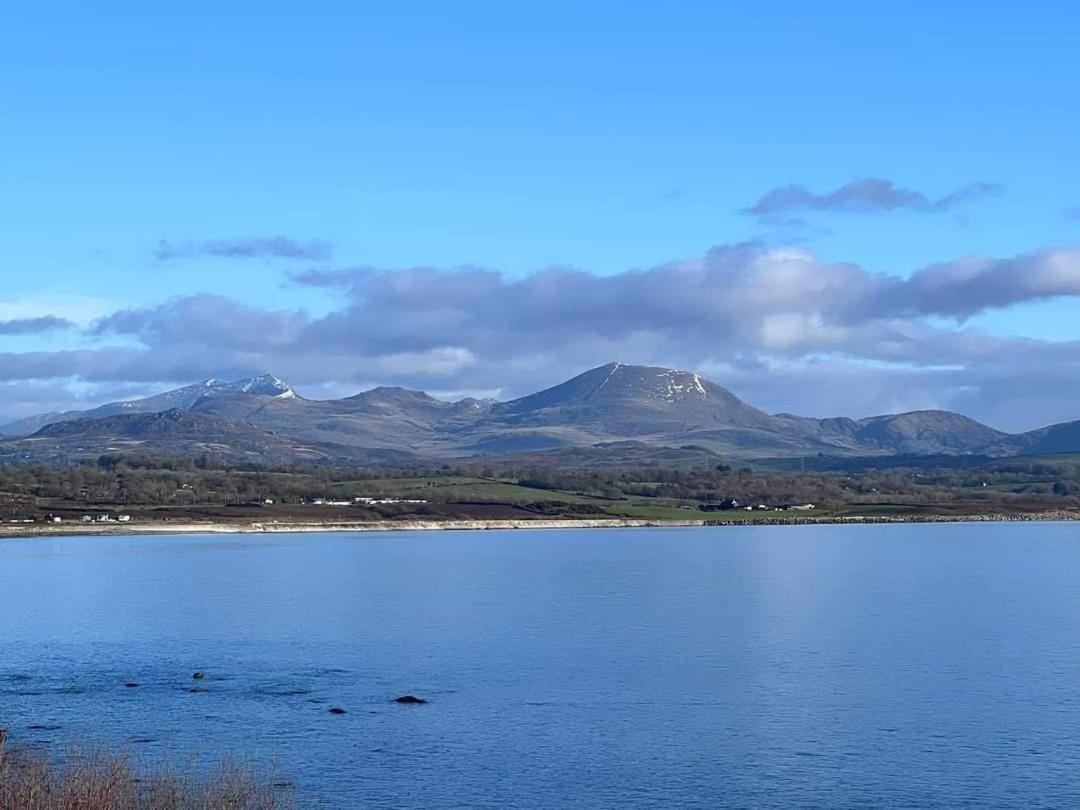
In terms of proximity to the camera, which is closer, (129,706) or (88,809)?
(88,809)

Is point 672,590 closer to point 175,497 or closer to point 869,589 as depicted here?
point 869,589

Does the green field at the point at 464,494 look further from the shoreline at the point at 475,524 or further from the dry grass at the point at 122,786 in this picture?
the dry grass at the point at 122,786

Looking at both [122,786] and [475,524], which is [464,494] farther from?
[122,786]

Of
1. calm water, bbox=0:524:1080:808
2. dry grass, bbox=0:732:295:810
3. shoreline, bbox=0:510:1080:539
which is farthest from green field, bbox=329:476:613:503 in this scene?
dry grass, bbox=0:732:295:810

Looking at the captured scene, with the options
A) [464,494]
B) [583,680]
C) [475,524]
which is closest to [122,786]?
[583,680]

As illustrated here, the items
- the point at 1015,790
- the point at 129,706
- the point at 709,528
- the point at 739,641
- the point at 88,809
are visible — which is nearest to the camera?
the point at 88,809

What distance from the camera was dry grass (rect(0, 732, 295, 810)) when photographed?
2286cm

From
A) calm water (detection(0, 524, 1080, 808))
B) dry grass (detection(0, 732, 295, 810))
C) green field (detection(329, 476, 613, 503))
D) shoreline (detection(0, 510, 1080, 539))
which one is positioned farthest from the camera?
green field (detection(329, 476, 613, 503))

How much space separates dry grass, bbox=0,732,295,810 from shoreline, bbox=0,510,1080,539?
4491 inches

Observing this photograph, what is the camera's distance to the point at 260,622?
6191cm

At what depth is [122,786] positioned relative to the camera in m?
25.2

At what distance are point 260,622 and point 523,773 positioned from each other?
3206 cm

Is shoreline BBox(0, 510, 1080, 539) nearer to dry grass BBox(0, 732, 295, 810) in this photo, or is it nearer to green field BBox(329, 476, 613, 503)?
green field BBox(329, 476, 613, 503)

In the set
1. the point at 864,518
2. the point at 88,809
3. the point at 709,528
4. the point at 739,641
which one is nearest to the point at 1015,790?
the point at 88,809
